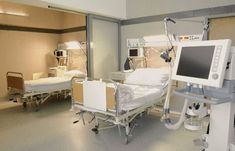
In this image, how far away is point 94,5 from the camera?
4207mm

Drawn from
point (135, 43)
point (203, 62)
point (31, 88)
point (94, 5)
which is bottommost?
point (31, 88)

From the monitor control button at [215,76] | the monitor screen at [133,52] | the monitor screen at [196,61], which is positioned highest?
the monitor screen at [133,52]

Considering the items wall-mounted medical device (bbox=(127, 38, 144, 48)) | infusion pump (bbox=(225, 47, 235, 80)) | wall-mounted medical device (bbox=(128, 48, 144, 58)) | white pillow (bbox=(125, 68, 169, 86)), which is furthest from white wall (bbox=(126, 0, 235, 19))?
infusion pump (bbox=(225, 47, 235, 80))

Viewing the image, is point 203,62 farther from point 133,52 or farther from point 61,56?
point 61,56

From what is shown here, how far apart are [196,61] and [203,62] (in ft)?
0.21

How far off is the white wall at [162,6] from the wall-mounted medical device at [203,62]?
2.60 meters

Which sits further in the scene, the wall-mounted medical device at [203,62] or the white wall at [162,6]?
the white wall at [162,6]

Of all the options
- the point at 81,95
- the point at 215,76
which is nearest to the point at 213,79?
the point at 215,76

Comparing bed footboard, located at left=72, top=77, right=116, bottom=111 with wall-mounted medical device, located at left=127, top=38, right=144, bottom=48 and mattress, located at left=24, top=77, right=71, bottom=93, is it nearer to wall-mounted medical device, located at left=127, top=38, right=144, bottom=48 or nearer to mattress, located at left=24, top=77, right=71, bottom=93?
mattress, located at left=24, top=77, right=71, bottom=93

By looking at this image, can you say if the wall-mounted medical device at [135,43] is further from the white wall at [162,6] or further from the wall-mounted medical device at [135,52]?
the white wall at [162,6]

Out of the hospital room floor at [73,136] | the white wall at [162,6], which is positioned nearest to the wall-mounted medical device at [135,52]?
the white wall at [162,6]

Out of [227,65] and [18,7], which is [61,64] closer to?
[18,7]

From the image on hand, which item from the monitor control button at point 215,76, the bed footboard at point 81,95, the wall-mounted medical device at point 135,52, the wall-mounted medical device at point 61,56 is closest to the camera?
the monitor control button at point 215,76

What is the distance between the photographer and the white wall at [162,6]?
3.82 metres
